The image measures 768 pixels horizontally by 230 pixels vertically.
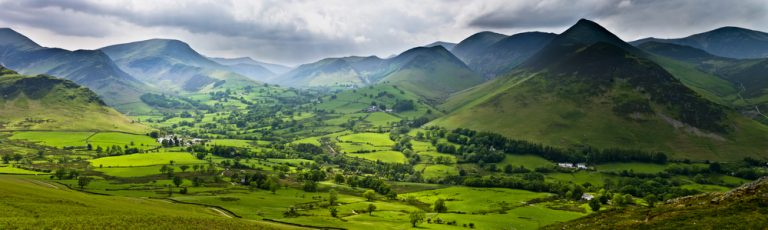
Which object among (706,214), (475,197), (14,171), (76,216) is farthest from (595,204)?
(14,171)

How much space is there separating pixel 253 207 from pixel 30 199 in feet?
185

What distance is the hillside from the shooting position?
5334 centimetres

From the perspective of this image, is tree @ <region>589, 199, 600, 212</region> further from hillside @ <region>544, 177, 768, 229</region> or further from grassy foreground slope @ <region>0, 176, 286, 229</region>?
grassy foreground slope @ <region>0, 176, 286, 229</region>

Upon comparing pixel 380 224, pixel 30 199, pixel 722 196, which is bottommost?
pixel 380 224

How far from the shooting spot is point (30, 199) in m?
91.1

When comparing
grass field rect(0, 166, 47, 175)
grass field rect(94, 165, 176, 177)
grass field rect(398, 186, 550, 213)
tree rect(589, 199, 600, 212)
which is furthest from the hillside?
grass field rect(0, 166, 47, 175)

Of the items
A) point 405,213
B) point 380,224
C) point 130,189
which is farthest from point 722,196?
point 130,189

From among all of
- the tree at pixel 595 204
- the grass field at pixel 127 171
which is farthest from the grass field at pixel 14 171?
the tree at pixel 595 204

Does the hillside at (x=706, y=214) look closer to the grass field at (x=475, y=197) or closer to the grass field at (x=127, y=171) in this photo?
the grass field at (x=475, y=197)

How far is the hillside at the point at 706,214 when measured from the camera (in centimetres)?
5334

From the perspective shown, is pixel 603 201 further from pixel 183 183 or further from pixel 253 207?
pixel 183 183

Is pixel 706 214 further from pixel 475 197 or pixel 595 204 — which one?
pixel 475 197

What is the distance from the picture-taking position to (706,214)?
58.3m

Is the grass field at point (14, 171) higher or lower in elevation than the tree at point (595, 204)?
higher
